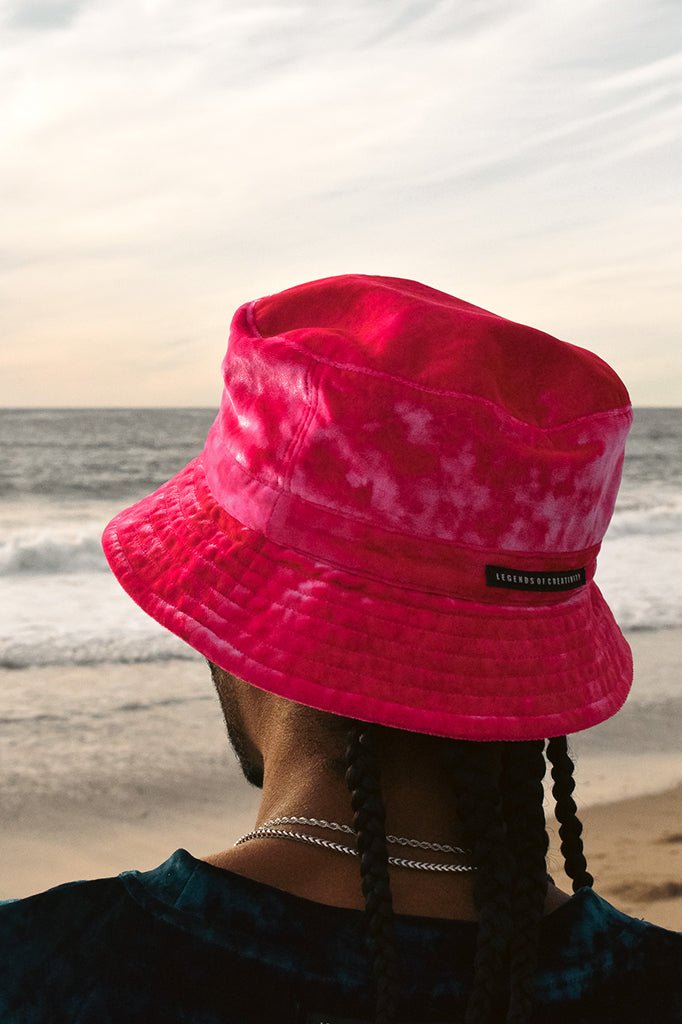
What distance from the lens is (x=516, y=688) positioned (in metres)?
1.16

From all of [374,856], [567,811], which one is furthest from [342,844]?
[567,811]

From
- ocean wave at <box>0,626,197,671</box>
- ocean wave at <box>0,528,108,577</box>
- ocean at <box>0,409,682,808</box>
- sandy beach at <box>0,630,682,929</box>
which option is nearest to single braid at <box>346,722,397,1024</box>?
sandy beach at <box>0,630,682,929</box>

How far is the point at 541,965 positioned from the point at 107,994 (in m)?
0.43

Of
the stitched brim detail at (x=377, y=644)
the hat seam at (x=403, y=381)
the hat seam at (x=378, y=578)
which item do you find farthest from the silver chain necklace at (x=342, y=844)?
the hat seam at (x=403, y=381)

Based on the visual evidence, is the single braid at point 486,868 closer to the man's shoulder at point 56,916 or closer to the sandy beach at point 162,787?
the man's shoulder at point 56,916

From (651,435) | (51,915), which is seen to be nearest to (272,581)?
(51,915)

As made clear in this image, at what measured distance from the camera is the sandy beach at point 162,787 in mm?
4168

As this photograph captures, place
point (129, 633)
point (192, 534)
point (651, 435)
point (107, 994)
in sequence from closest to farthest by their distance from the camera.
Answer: point (107, 994)
point (192, 534)
point (129, 633)
point (651, 435)

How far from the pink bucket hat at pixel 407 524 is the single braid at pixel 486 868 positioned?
0.15ft

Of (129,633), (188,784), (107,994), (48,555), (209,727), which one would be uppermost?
(107,994)

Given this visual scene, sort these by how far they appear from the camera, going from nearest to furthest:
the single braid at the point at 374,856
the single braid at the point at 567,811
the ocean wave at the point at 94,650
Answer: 1. the single braid at the point at 374,856
2. the single braid at the point at 567,811
3. the ocean wave at the point at 94,650

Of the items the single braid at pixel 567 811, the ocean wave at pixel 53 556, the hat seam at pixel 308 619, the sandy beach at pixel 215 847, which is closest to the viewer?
the hat seam at pixel 308 619

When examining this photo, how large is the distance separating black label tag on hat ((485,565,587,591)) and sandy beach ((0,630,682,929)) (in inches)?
116

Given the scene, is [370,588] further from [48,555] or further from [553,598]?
[48,555]
